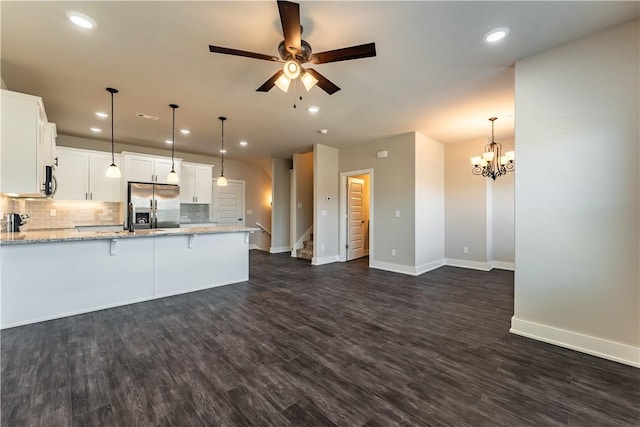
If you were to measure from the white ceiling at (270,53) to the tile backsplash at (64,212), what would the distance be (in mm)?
1828

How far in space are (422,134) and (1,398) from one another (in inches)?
245

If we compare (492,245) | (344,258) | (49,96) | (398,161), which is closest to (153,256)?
(49,96)

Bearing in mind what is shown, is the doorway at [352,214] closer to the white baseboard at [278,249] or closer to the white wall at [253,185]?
the white baseboard at [278,249]

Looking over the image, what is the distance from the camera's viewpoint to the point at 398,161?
5504 millimetres

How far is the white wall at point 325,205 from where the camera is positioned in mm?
6277

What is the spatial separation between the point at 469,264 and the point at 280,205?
5382 millimetres

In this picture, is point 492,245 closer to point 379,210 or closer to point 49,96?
point 379,210

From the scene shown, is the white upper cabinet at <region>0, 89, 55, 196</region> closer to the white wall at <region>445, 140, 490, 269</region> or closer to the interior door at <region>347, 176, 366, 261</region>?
the interior door at <region>347, 176, 366, 261</region>

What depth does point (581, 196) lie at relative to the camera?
240cm

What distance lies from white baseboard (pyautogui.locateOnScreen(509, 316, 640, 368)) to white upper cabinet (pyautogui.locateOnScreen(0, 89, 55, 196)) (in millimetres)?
5621

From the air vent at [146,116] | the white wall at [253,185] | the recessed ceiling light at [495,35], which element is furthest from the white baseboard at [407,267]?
the air vent at [146,116]

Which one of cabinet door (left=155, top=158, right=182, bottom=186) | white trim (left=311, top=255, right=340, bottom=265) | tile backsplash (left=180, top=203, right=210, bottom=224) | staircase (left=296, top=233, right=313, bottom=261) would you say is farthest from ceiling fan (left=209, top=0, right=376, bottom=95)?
tile backsplash (left=180, top=203, right=210, bottom=224)

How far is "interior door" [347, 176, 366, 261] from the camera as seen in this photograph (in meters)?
6.82

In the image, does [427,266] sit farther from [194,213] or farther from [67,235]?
[194,213]
